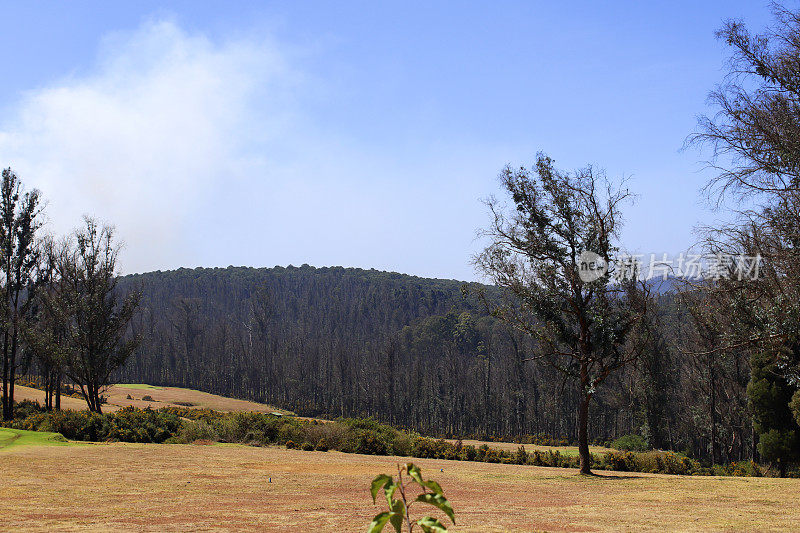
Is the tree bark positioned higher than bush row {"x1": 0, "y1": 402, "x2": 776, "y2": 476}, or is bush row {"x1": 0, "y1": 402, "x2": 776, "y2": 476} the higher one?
the tree bark

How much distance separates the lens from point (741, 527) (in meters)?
7.68

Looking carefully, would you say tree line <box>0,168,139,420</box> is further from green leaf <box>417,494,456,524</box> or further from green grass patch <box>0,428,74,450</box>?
green leaf <box>417,494,456,524</box>

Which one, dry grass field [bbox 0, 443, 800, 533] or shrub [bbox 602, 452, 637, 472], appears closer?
dry grass field [bbox 0, 443, 800, 533]

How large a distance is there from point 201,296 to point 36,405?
140 metres

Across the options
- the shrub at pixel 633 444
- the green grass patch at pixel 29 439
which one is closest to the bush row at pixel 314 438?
the green grass patch at pixel 29 439

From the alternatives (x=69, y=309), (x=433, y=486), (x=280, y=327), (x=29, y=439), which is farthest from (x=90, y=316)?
(x=280, y=327)

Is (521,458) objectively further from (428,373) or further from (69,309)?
(428,373)

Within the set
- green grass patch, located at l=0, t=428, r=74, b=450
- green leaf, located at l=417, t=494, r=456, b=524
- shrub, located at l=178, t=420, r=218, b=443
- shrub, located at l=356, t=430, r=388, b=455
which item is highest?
green leaf, located at l=417, t=494, r=456, b=524

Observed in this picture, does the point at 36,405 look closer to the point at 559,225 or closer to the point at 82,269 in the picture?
the point at 82,269

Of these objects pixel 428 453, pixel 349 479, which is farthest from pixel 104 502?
pixel 428 453

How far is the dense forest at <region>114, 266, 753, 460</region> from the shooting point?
3722 centimetres

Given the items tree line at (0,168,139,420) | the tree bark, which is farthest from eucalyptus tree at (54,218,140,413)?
the tree bark

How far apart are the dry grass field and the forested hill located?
24.8 meters

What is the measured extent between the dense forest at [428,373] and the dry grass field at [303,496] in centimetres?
1484
